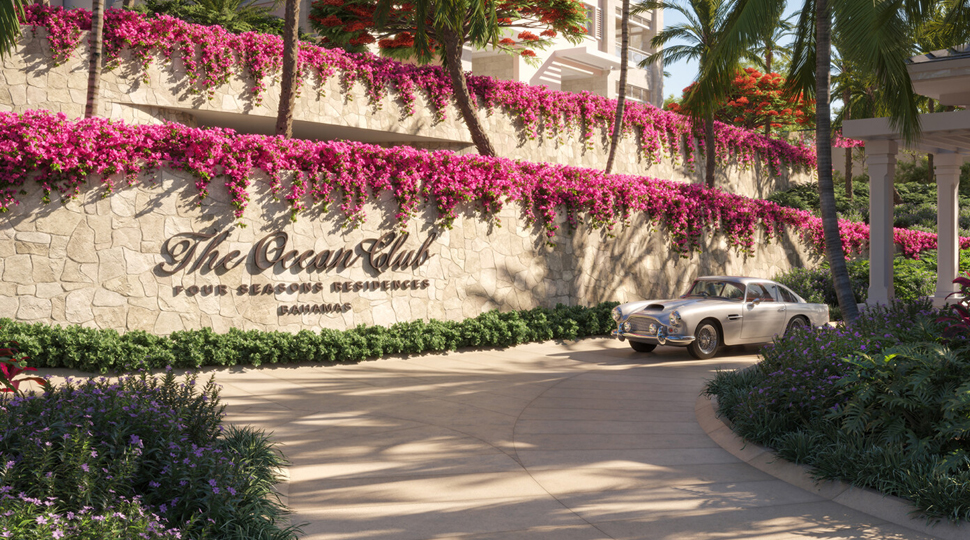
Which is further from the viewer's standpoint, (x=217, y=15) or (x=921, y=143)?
(x=217, y=15)

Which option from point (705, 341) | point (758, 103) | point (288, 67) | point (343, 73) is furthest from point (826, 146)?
point (758, 103)

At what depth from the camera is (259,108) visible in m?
17.0

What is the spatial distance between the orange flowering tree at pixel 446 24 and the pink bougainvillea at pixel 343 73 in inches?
40.4

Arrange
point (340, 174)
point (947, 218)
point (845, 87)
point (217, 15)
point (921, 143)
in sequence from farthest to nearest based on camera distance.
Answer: point (845, 87) → point (217, 15) → point (947, 218) → point (921, 143) → point (340, 174)

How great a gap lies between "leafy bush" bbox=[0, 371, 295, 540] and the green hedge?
12.8 feet

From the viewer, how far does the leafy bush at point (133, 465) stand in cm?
411

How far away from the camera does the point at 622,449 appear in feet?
23.1

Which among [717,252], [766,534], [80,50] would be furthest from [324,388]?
[717,252]

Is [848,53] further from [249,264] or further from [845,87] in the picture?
[845,87]

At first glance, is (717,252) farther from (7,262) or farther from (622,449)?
(7,262)

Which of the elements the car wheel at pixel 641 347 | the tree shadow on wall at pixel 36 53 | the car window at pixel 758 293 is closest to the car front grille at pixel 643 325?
the car wheel at pixel 641 347

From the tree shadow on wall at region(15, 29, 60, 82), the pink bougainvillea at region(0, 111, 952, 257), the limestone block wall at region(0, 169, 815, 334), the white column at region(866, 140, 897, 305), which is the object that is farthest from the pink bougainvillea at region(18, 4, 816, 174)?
the white column at region(866, 140, 897, 305)

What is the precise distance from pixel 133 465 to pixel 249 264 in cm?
800

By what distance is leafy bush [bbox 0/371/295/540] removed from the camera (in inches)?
162
